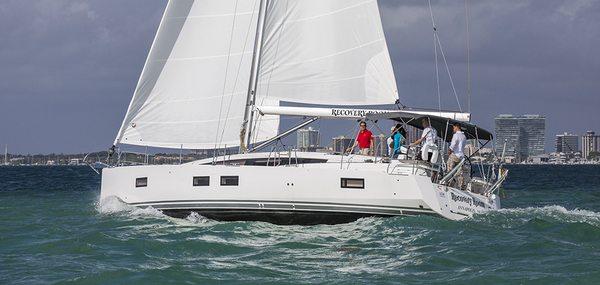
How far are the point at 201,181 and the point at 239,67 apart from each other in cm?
503

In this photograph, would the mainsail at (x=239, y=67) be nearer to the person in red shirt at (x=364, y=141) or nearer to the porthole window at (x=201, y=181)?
the person in red shirt at (x=364, y=141)

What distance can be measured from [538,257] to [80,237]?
924cm

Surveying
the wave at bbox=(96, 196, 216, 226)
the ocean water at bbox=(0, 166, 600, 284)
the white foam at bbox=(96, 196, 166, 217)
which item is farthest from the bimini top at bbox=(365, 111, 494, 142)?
the white foam at bbox=(96, 196, 166, 217)

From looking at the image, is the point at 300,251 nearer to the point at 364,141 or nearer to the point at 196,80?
the point at 364,141

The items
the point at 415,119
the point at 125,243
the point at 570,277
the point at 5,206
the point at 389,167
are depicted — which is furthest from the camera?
the point at 5,206

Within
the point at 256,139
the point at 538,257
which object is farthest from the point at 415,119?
the point at 538,257

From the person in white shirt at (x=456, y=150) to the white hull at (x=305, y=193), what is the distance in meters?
1.27

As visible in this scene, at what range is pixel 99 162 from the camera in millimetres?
26391

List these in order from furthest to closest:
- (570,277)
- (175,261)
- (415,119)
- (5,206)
Result: (5,206) → (415,119) → (175,261) → (570,277)

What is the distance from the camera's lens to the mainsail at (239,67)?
25859mm

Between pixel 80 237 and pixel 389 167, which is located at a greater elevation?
pixel 389 167

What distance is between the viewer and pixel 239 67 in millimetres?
26203

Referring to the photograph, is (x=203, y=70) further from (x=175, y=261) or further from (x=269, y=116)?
(x=175, y=261)

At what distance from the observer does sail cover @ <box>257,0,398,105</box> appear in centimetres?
2580
